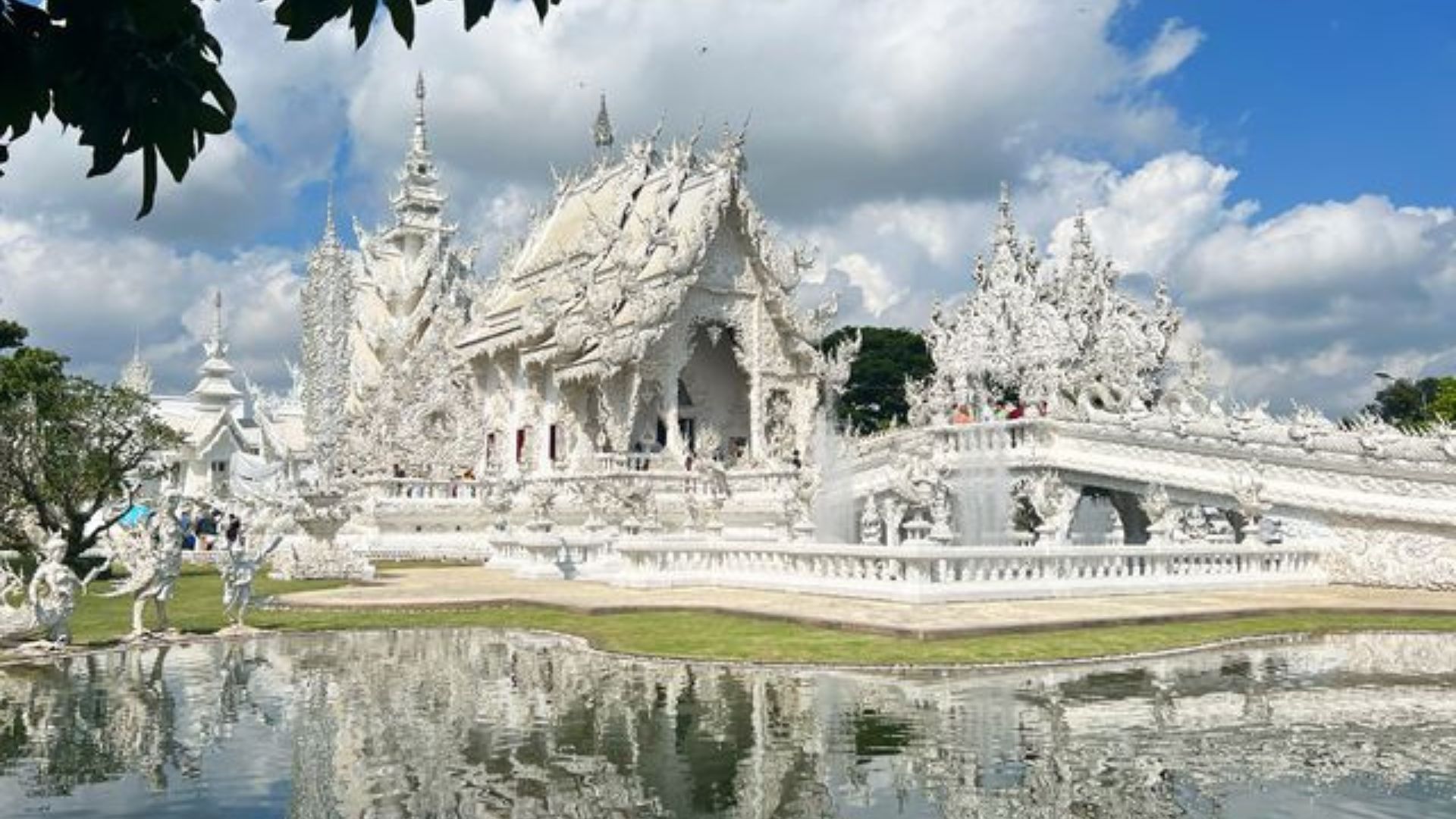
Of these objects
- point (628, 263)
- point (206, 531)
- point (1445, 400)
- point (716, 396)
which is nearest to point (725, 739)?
point (628, 263)

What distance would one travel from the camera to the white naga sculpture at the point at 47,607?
12.5 metres

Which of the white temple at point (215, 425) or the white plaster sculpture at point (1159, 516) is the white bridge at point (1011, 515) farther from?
the white temple at point (215, 425)

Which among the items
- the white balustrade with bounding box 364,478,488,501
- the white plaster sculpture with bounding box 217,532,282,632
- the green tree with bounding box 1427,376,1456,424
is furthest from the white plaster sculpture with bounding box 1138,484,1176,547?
the green tree with bounding box 1427,376,1456,424

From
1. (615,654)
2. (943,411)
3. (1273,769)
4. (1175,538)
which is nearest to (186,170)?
(1273,769)

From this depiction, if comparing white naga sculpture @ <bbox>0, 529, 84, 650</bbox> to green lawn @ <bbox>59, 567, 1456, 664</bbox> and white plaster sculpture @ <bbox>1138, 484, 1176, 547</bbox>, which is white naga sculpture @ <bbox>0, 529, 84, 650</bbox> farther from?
white plaster sculpture @ <bbox>1138, 484, 1176, 547</bbox>

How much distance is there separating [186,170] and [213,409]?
197 ft

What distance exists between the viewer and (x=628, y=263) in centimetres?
3191

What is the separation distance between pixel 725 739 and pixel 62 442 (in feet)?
67.6

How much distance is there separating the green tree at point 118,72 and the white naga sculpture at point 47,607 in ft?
37.0

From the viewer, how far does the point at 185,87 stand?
8.99ft

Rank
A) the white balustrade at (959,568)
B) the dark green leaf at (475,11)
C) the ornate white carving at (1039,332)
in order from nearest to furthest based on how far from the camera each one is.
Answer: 1. the dark green leaf at (475,11)
2. the white balustrade at (959,568)
3. the ornate white carving at (1039,332)

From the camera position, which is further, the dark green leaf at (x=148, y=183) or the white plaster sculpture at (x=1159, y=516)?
the white plaster sculpture at (x=1159, y=516)

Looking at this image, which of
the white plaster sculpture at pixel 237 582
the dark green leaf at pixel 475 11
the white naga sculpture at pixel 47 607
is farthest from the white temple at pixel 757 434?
the dark green leaf at pixel 475 11

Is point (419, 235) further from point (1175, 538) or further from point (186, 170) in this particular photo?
point (186, 170)
